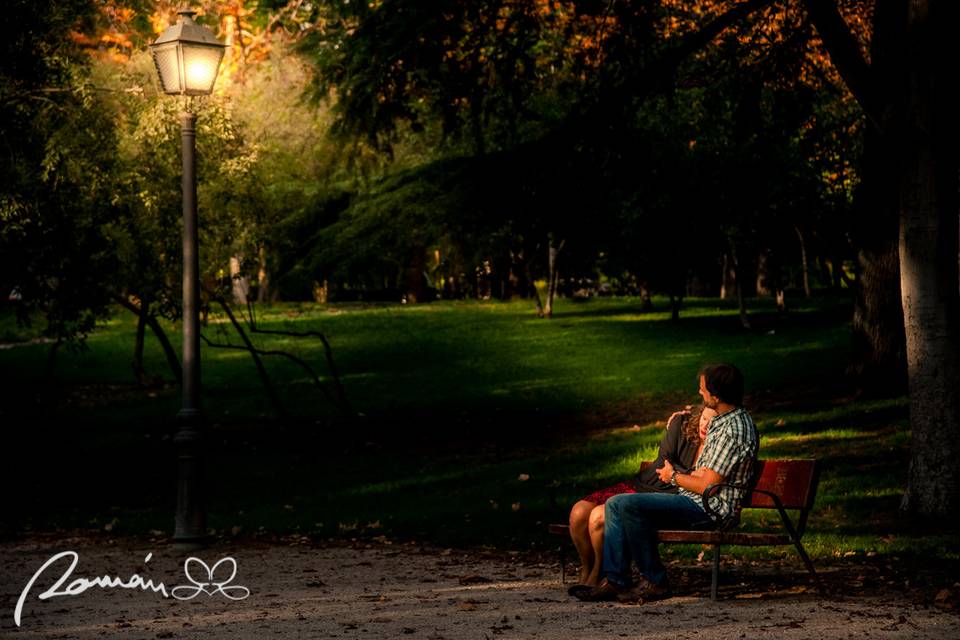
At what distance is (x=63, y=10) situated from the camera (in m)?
17.1

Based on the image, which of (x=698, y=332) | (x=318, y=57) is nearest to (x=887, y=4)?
(x=318, y=57)

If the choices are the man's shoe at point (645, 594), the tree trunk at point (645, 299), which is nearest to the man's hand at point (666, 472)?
the man's shoe at point (645, 594)

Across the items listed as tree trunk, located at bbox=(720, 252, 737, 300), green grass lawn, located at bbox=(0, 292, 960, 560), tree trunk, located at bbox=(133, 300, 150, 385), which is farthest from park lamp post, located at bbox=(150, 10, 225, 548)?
tree trunk, located at bbox=(720, 252, 737, 300)

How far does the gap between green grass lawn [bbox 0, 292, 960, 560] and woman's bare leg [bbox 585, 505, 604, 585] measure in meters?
0.65

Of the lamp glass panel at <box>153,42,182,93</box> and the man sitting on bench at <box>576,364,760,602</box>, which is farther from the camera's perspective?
the lamp glass panel at <box>153,42,182,93</box>

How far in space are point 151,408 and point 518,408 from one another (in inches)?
281

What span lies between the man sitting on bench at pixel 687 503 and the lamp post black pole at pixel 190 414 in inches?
181

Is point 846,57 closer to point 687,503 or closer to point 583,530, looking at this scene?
point 687,503

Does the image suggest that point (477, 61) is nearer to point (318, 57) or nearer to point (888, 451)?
point (318, 57)

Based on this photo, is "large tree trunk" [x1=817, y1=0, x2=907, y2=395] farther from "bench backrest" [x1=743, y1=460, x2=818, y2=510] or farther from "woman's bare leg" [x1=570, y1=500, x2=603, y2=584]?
"woman's bare leg" [x1=570, y1=500, x2=603, y2=584]

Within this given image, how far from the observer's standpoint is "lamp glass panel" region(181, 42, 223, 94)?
1203cm

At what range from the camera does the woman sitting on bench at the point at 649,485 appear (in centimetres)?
864

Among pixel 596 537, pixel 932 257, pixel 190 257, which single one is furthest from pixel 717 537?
pixel 190 257

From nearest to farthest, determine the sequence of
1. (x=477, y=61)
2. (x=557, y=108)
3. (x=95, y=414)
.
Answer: (x=477, y=61)
(x=95, y=414)
(x=557, y=108)
